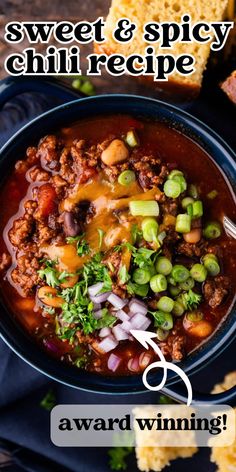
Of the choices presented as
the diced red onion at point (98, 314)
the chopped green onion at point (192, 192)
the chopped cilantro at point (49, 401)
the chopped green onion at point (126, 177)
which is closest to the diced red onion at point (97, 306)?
the diced red onion at point (98, 314)

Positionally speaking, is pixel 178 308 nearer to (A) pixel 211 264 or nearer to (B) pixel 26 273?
(A) pixel 211 264

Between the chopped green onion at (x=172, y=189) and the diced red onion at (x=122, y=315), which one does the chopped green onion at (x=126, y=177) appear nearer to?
the chopped green onion at (x=172, y=189)

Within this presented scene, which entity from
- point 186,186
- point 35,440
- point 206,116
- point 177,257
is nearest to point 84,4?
point 206,116

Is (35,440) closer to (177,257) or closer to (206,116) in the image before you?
(177,257)

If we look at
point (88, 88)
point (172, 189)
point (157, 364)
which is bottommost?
point (157, 364)

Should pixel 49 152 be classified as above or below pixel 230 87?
below

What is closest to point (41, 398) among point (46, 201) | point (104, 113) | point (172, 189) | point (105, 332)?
point (105, 332)

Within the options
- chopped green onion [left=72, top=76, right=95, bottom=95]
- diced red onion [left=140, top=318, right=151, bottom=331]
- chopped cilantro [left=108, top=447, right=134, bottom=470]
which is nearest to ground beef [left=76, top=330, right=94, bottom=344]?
diced red onion [left=140, top=318, right=151, bottom=331]
